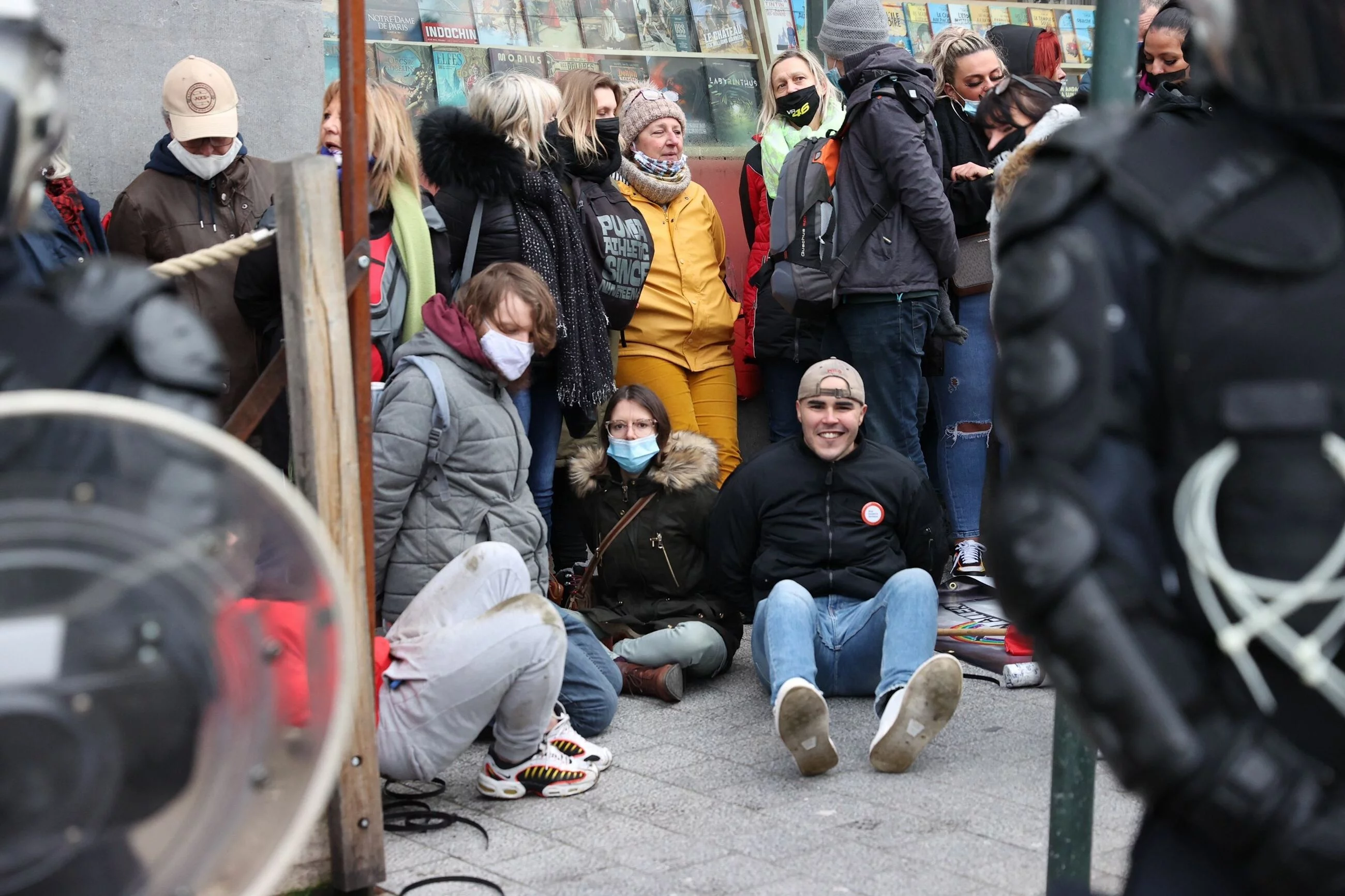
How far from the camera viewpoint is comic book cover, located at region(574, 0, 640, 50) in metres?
7.34

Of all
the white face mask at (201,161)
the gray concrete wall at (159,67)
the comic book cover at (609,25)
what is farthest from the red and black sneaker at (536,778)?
the comic book cover at (609,25)

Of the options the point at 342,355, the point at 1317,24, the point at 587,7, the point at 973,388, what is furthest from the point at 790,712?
the point at 587,7

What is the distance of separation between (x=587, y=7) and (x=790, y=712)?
4146 millimetres

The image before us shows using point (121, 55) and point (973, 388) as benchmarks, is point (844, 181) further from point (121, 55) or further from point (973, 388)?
point (121, 55)

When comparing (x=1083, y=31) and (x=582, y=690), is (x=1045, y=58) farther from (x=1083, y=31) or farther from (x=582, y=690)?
(x=582, y=690)

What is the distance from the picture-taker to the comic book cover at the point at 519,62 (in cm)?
705

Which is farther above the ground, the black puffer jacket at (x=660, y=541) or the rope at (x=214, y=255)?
the rope at (x=214, y=255)

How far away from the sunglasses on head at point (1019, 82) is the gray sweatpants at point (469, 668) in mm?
2718

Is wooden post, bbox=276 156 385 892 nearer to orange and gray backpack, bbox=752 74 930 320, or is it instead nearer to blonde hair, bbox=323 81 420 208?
blonde hair, bbox=323 81 420 208

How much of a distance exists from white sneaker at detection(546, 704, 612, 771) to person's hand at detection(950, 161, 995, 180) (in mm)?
2856

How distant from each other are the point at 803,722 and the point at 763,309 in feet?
7.97

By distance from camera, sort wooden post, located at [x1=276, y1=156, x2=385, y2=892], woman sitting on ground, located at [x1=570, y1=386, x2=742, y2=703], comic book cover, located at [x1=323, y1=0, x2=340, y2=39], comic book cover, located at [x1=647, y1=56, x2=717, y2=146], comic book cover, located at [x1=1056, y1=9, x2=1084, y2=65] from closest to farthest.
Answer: wooden post, located at [x1=276, y1=156, x2=385, y2=892] < woman sitting on ground, located at [x1=570, y1=386, x2=742, y2=703] < comic book cover, located at [x1=323, y1=0, x2=340, y2=39] < comic book cover, located at [x1=647, y1=56, x2=717, y2=146] < comic book cover, located at [x1=1056, y1=9, x2=1084, y2=65]

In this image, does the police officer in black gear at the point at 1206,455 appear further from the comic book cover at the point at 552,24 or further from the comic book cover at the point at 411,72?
the comic book cover at the point at 552,24

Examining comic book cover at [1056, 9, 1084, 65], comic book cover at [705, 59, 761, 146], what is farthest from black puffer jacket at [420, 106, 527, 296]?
comic book cover at [1056, 9, 1084, 65]
